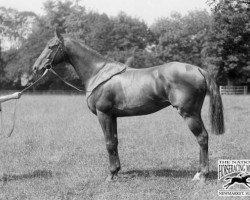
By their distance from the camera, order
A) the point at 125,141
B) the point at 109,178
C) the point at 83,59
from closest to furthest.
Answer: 1. the point at 109,178
2. the point at 83,59
3. the point at 125,141

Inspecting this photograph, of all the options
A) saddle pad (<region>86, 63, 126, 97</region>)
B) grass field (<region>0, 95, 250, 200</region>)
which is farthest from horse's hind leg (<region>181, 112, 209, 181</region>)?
saddle pad (<region>86, 63, 126, 97</region>)

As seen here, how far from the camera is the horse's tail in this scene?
5964 millimetres

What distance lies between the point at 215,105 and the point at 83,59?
2.61 meters

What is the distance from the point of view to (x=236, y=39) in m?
41.5

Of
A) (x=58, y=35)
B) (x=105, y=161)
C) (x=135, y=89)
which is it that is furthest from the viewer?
(x=105, y=161)

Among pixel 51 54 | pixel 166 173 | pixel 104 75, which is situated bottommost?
pixel 166 173

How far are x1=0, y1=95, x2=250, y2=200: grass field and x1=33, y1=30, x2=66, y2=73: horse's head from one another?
2084mm

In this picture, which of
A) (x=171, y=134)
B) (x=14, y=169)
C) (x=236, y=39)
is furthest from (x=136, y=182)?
(x=236, y=39)

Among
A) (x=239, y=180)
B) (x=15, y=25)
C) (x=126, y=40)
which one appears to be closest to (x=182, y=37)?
(x=126, y=40)

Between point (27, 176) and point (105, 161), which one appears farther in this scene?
point (105, 161)

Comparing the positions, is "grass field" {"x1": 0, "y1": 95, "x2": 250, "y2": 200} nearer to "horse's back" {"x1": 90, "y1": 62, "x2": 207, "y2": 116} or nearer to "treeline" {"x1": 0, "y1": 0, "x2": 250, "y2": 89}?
"horse's back" {"x1": 90, "y1": 62, "x2": 207, "y2": 116}

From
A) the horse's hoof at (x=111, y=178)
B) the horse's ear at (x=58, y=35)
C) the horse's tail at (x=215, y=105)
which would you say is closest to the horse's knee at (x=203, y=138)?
the horse's tail at (x=215, y=105)

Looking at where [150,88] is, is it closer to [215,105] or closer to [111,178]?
[215,105]

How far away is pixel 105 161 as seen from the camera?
7758mm
